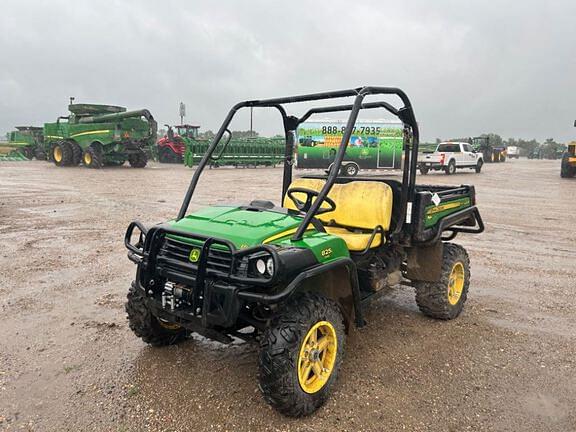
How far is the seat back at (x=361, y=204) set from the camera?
379 centimetres

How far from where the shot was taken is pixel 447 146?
905 inches

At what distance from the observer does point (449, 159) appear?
2248 cm

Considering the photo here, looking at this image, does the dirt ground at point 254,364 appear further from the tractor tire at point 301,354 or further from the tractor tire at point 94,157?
the tractor tire at point 94,157

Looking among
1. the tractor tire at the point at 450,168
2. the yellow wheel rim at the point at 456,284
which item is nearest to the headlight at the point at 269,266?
the yellow wheel rim at the point at 456,284

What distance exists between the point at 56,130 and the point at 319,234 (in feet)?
77.2

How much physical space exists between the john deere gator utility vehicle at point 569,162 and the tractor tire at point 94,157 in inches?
822

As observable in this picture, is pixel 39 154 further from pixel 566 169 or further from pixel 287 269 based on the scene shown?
pixel 287 269

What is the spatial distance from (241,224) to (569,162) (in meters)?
22.0

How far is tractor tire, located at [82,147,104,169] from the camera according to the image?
2123 centimetres

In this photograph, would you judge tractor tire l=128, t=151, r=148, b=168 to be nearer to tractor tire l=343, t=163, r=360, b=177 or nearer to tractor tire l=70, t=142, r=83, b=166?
tractor tire l=70, t=142, r=83, b=166

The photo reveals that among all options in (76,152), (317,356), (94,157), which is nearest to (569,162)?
(94,157)

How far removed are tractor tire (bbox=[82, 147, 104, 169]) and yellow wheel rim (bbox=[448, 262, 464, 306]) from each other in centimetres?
1995

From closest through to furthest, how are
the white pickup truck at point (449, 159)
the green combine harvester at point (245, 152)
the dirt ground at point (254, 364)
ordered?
the dirt ground at point (254, 364) → the white pickup truck at point (449, 159) → the green combine harvester at point (245, 152)

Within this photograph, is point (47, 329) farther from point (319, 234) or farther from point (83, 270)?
point (319, 234)
